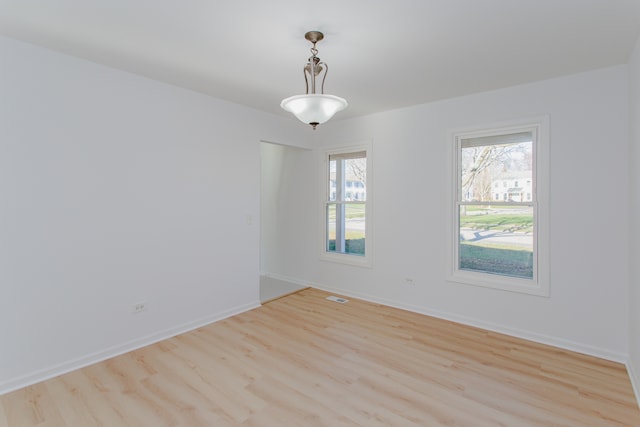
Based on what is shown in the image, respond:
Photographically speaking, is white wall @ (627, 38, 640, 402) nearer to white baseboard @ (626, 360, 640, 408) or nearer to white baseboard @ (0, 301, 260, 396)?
white baseboard @ (626, 360, 640, 408)

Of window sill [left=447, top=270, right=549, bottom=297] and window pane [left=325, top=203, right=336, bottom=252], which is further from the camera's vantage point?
window pane [left=325, top=203, right=336, bottom=252]

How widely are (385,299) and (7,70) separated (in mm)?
4373

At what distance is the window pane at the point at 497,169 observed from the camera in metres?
3.41

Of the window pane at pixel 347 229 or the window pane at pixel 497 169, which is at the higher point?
the window pane at pixel 497 169

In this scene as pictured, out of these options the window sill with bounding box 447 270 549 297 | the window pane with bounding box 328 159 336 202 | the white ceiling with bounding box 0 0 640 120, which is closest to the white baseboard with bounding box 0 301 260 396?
the window pane with bounding box 328 159 336 202

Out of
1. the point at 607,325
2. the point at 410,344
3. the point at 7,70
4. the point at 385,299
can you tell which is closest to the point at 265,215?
the point at 385,299

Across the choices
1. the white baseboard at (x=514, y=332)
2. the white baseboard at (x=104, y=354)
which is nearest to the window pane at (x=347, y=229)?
the white baseboard at (x=514, y=332)

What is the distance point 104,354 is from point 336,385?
2.08 metres

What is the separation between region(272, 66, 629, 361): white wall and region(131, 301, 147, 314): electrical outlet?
265 cm

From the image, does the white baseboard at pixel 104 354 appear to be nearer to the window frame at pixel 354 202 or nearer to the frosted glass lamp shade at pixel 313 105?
the window frame at pixel 354 202

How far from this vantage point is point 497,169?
11.8 ft

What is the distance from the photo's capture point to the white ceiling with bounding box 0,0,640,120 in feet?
6.64

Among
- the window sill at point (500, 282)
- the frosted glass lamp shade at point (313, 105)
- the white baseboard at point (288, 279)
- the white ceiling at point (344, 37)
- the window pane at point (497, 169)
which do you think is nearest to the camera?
the white ceiling at point (344, 37)

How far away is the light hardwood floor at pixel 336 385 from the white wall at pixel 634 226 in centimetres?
21
